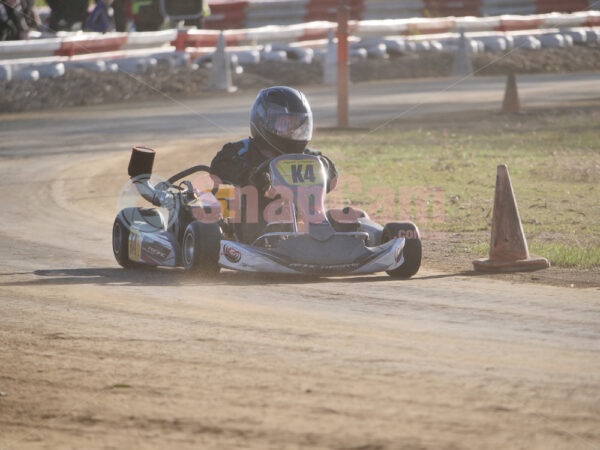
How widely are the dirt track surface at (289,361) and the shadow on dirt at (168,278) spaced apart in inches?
0.9

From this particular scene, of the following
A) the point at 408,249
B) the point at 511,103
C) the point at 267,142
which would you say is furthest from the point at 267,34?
the point at 408,249

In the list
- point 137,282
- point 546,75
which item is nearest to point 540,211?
point 137,282

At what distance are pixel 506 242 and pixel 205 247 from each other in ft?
7.00

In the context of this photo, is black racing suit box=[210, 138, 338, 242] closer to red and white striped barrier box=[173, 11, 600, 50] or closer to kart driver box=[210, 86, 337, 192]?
kart driver box=[210, 86, 337, 192]

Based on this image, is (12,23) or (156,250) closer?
(156,250)

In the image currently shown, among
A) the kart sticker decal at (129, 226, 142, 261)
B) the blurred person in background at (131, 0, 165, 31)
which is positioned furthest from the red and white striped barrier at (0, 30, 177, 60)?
the kart sticker decal at (129, 226, 142, 261)

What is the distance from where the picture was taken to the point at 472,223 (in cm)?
966

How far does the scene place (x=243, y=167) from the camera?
7.43 meters

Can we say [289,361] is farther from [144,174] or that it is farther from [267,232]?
[144,174]

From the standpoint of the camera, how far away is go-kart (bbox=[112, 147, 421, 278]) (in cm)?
681

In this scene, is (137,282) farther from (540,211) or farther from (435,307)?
(540,211)

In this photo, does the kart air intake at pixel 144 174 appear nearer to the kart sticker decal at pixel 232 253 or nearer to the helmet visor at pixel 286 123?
the helmet visor at pixel 286 123

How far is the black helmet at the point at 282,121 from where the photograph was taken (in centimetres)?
754

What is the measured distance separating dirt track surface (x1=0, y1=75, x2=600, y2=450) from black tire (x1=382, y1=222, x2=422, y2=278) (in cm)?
14
